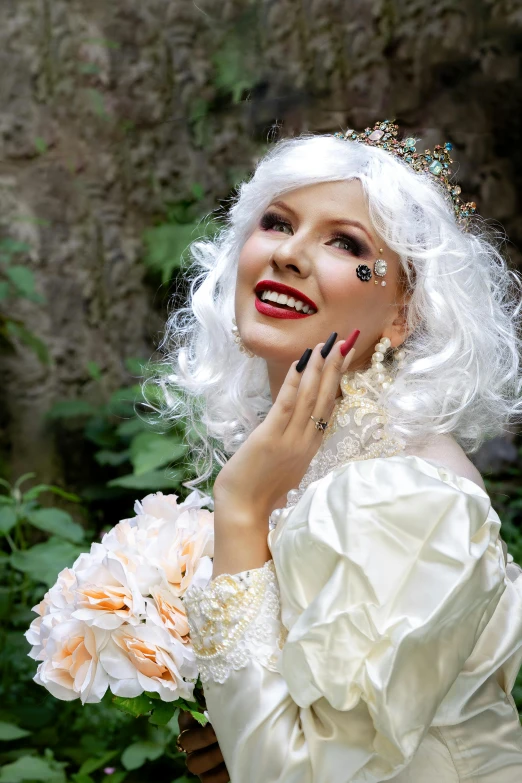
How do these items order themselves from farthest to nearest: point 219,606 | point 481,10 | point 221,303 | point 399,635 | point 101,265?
1. point 101,265
2. point 481,10
3. point 221,303
4. point 219,606
5. point 399,635

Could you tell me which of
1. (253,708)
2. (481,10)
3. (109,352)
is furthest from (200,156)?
(253,708)

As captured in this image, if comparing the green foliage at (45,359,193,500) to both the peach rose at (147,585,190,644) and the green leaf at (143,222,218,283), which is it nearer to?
the green leaf at (143,222,218,283)

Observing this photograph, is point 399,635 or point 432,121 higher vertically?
point 399,635

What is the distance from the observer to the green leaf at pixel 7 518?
3.01 metres

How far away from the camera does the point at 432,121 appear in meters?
4.24

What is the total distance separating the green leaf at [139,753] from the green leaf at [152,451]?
99cm

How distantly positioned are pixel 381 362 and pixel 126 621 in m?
0.71

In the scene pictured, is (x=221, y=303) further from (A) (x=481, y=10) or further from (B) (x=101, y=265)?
(A) (x=481, y=10)

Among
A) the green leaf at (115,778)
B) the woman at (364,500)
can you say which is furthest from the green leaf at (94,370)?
the woman at (364,500)

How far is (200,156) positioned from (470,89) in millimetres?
1321

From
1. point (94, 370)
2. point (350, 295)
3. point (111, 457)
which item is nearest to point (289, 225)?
point (350, 295)

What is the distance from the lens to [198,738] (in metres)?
1.62

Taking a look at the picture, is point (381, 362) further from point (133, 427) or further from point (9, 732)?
point (133, 427)

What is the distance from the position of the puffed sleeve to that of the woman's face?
0.39m
